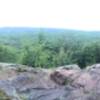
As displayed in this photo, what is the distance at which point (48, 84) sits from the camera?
371cm

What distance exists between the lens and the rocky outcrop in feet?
11.0

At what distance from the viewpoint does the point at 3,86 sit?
10.9ft

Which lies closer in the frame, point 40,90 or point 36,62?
point 40,90

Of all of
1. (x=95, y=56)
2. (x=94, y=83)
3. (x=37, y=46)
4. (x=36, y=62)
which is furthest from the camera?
(x=37, y=46)

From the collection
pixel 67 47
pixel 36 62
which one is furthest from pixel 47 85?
pixel 67 47

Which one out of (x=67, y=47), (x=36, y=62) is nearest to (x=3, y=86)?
(x=36, y=62)

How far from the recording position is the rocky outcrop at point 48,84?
3.36m

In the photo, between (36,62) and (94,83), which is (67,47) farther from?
(94,83)

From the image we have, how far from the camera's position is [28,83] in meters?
3.63

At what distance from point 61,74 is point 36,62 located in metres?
20.5

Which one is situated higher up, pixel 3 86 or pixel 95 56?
pixel 3 86

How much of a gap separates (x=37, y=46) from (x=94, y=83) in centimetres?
2518

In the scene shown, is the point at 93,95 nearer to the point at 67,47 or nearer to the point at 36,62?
the point at 36,62

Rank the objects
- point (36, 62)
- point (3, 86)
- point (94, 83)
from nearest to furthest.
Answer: point (3, 86) < point (94, 83) < point (36, 62)
